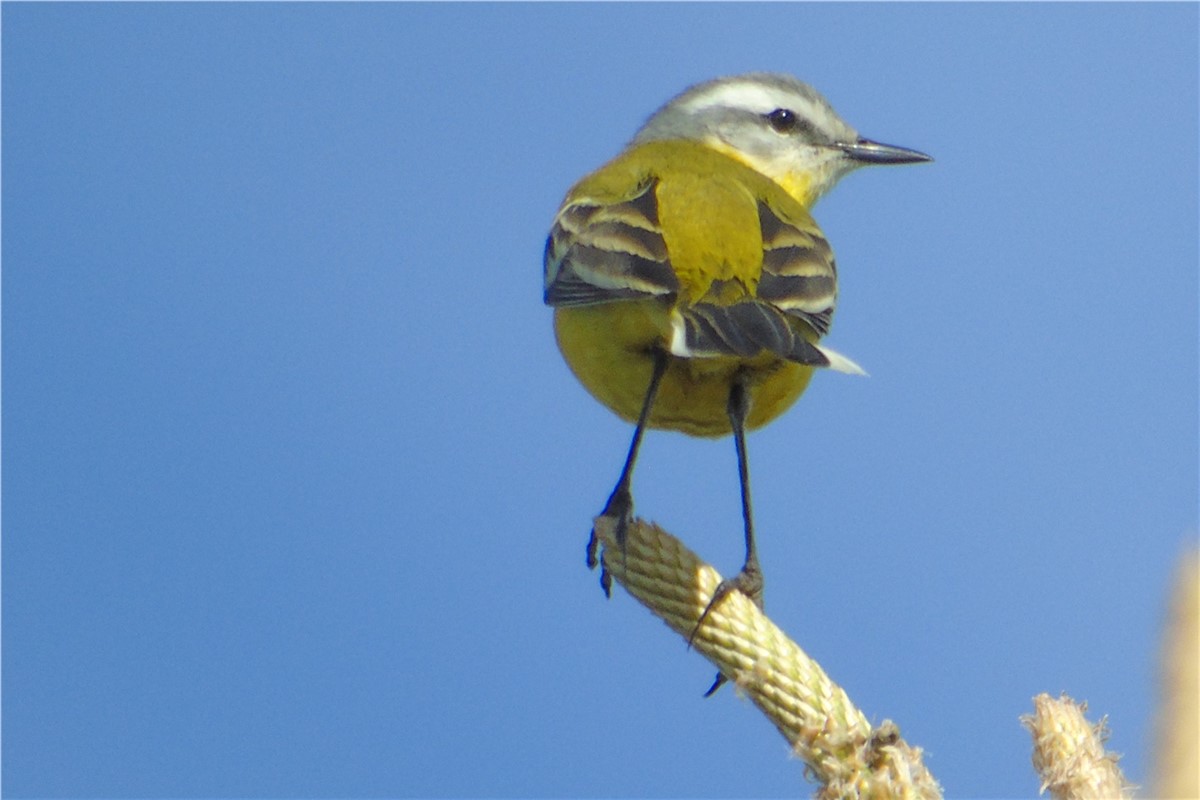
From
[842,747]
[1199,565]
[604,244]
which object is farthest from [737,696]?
[604,244]

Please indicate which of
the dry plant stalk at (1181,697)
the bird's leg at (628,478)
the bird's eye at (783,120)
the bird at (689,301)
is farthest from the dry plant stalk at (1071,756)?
the bird's eye at (783,120)

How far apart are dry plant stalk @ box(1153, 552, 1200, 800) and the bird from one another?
2.14 meters

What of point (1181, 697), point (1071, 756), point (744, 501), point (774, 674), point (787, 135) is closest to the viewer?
point (1181, 697)

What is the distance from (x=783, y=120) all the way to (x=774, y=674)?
488 centimetres

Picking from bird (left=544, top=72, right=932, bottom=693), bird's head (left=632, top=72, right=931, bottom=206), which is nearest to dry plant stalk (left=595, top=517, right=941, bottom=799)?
bird (left=544, top=72, right=932, bottom=693)

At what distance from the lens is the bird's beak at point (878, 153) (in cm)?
739

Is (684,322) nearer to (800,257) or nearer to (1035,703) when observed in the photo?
(800,257)

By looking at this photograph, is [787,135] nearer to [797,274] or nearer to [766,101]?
[766,101]

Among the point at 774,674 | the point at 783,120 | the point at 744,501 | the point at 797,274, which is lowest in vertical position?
the point at 774,674

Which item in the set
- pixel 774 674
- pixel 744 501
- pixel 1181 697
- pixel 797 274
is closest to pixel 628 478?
pixel 744 501

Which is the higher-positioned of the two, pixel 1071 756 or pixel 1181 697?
pixel 1071 756

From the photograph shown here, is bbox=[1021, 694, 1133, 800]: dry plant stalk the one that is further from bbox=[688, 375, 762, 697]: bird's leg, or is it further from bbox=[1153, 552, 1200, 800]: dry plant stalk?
bbox=[688, 375, 762, 697]: bird's leg

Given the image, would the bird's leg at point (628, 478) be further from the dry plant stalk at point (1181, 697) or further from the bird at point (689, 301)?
the dry plant stalk at point (1181, 697)

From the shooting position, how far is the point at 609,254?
4688 millimetres
